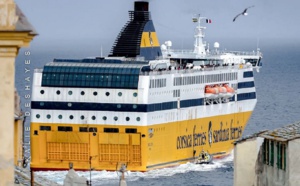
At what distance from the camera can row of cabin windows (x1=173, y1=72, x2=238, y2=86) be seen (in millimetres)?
65750

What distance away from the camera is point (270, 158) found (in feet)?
78.9

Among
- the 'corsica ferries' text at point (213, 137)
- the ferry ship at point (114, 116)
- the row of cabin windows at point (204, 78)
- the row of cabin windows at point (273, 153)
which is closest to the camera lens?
the row of cabin windows at point (273, 153)

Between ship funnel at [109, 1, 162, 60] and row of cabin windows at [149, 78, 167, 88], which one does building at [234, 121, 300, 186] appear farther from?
ship funnel at [109, 1, 162, 60]

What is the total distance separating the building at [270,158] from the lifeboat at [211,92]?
4117 centimetres

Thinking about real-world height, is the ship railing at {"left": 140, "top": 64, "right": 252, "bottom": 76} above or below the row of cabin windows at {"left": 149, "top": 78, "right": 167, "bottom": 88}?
above

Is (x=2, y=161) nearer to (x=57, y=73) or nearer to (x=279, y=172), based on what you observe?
(x=279, y=172)

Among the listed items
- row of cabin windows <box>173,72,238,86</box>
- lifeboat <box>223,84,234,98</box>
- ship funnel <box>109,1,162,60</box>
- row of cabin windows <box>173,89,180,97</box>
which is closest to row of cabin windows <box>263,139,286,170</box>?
row of cabin windows <box>173,89,180,97</box>

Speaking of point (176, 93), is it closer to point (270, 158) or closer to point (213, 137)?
point (213, 137)

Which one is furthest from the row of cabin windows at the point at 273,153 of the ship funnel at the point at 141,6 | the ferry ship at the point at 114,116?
the ship funnel at the point at 141,6

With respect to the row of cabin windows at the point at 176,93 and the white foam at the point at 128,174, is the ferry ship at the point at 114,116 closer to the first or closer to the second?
the row of cabin windows at the point at 176,93

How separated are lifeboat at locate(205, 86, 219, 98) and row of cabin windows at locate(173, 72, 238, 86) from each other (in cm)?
42

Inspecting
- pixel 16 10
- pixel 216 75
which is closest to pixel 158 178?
pixel 216 75

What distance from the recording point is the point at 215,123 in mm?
69062

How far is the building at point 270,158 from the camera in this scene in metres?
22.5
